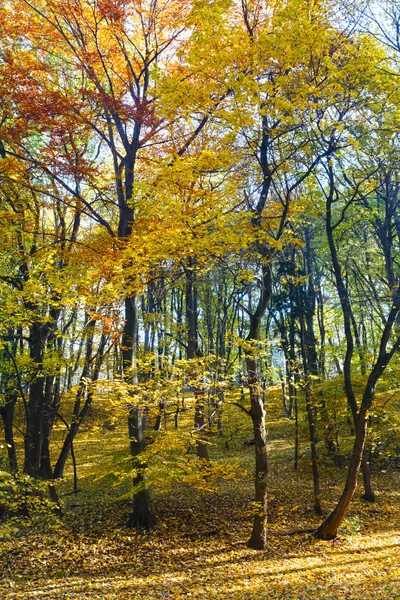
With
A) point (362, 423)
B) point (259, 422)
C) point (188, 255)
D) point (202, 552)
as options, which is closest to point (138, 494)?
point (202, 552)

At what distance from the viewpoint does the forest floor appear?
22.6ft

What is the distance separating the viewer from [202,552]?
8.74 meters

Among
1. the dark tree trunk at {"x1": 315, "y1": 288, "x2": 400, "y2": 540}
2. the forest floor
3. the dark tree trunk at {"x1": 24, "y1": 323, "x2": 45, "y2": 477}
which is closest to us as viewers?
the forest floor

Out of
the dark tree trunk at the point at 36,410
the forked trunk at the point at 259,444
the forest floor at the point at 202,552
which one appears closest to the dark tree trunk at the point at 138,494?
the forest floor at the point at 202,552

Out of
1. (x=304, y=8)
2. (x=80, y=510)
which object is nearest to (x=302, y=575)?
(x=80, y=510)

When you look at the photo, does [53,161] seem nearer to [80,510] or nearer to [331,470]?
[80,510]

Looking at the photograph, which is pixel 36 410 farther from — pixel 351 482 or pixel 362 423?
pixel 362 423

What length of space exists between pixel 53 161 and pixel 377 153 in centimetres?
731

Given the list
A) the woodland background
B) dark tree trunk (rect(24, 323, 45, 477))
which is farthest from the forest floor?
dark tree trunk (rect(24, 323, 45, 477))

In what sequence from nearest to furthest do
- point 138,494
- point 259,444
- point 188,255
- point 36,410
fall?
point 259,444 → point 188,255 → point 138,494 → point 36,410

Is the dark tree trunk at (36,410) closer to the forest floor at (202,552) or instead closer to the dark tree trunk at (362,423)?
the forest floor at (202,552)

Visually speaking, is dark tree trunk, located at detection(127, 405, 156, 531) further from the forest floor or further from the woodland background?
the forest floor

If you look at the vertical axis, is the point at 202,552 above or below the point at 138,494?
below

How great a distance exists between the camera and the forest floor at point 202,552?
6.89 meters
